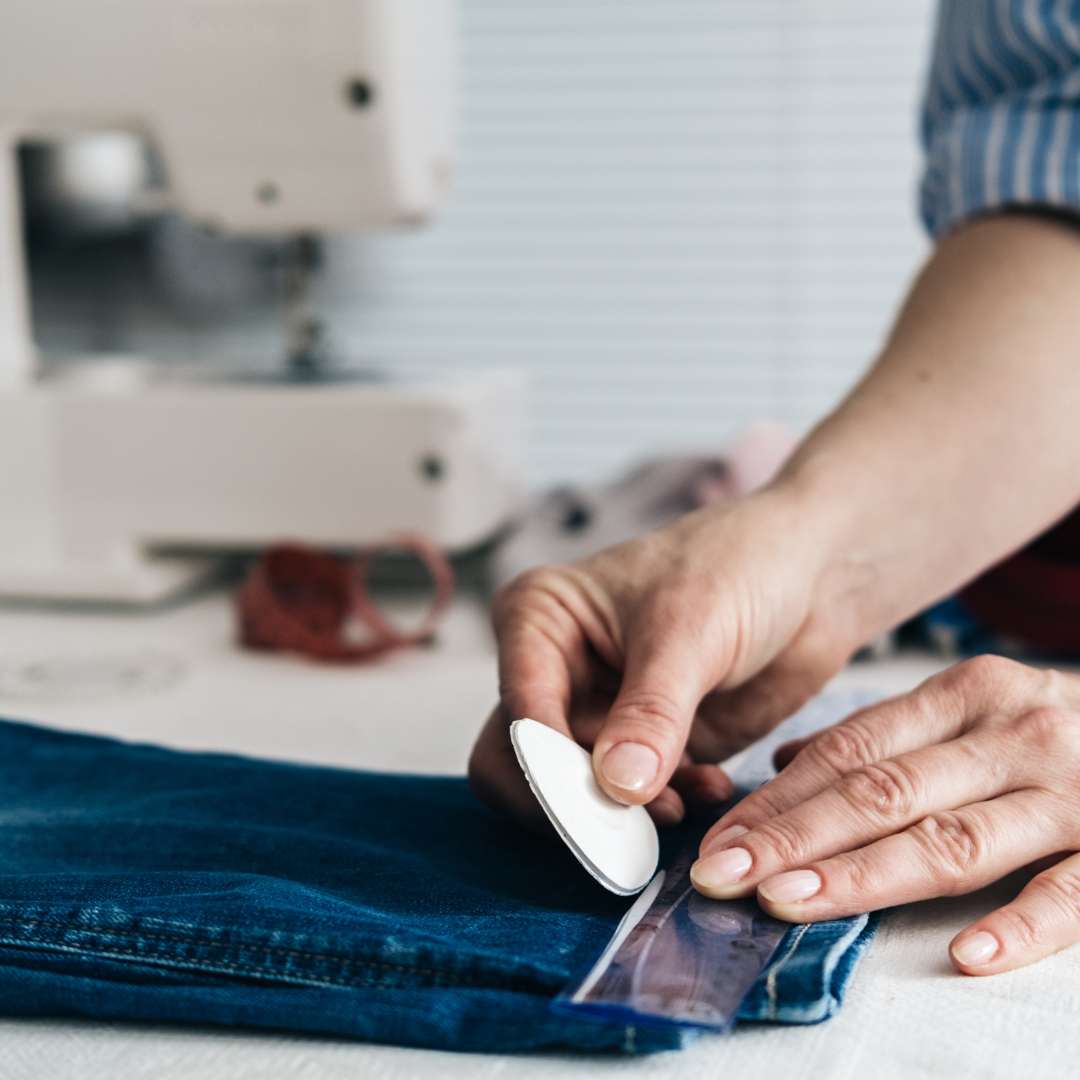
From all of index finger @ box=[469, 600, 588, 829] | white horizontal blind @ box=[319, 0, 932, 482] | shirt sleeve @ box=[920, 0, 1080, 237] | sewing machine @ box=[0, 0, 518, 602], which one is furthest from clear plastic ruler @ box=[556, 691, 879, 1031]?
white horizontal blind @ box=[319, 0, 932, 482]

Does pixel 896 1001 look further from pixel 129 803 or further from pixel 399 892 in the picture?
pixel 129 803

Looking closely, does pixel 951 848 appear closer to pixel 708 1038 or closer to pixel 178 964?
pixel 708 1038

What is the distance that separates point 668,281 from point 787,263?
228 mm

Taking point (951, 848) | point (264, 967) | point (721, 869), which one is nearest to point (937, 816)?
point (951, 848)

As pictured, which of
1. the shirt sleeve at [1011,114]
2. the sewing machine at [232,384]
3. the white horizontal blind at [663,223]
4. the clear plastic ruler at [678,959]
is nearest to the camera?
the clear plastic ruler at [678,959]

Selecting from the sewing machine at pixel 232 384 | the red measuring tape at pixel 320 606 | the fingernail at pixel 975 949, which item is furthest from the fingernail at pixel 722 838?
the sewing machine at pixel 232 384

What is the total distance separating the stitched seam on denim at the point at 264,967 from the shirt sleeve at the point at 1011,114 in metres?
0.79

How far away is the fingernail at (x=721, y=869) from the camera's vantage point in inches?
27.9

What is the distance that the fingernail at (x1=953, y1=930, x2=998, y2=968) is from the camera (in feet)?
2.25

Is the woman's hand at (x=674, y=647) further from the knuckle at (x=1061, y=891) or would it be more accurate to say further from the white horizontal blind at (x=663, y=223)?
the white horizontal blind at (x=663, y=223)

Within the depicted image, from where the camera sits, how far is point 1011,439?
3.46 ft

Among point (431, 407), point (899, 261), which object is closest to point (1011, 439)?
point (431, 407)

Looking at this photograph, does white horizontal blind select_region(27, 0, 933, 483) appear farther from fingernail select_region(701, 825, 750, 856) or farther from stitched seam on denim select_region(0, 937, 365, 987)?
stitched seam on denim select_region(0, 937, 365, 987)

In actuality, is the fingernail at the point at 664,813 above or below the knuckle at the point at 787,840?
below
